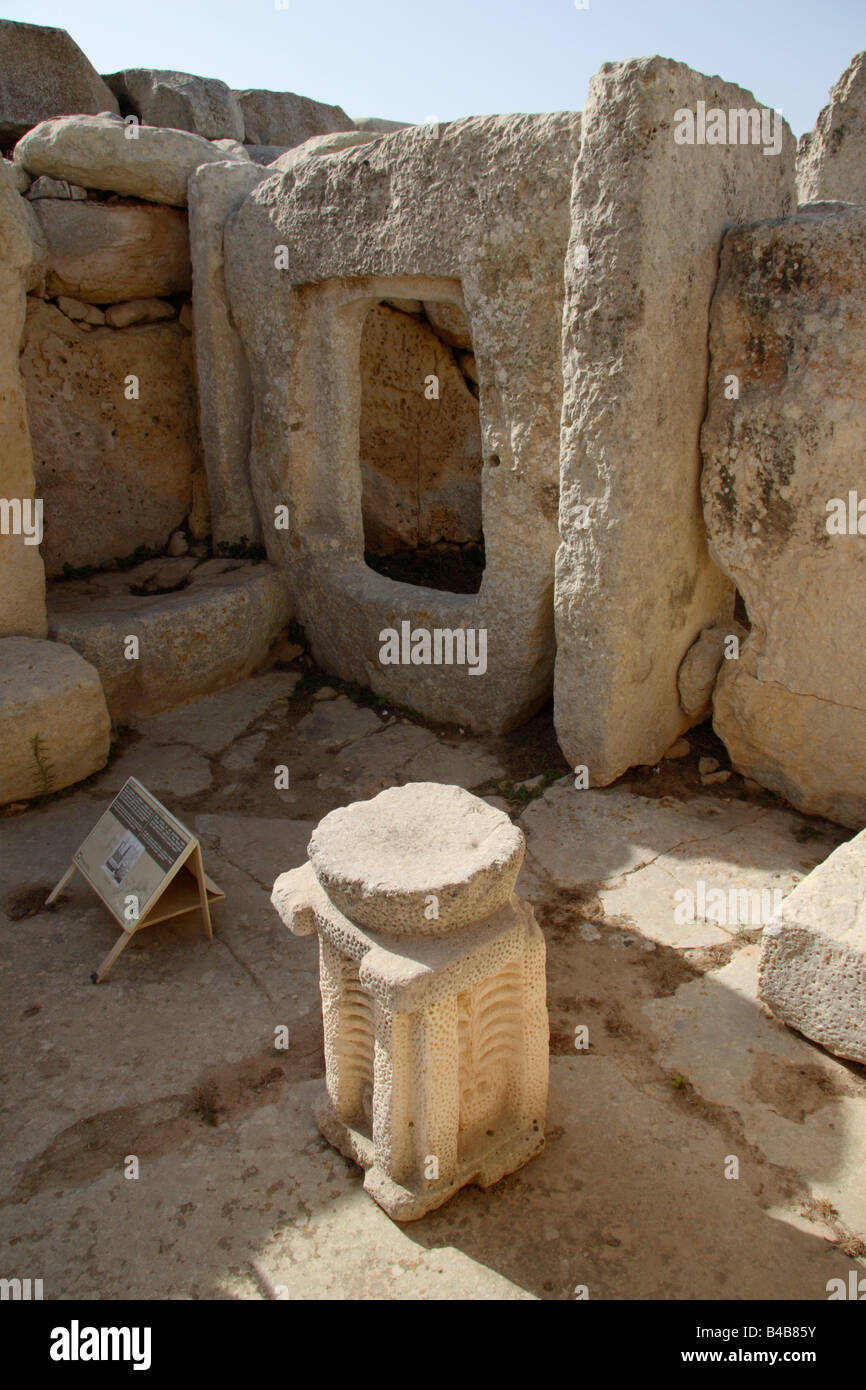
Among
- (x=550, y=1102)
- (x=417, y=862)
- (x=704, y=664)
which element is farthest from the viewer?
(x=704, y=664)

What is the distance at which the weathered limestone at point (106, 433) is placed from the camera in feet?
19.1

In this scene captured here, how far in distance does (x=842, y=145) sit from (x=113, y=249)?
4.72 m

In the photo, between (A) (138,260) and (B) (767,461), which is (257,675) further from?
(B) (767,461)

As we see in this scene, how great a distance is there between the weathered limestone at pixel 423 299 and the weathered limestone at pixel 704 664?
645mm

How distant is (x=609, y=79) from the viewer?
3582mm

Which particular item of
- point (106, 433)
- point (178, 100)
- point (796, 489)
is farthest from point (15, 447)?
point (178, 100)

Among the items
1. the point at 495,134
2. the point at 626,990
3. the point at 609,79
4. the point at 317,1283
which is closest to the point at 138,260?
the point at 495,134

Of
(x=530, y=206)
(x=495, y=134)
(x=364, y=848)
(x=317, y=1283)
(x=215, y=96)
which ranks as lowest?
(x=317, y=1283)

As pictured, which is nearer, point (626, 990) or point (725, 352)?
point (626, 990)

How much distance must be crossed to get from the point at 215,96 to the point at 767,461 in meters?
5.55

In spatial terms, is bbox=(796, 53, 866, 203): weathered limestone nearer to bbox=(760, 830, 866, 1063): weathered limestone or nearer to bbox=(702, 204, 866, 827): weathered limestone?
bbox=(702, 204, 866, 827): weathered limestone

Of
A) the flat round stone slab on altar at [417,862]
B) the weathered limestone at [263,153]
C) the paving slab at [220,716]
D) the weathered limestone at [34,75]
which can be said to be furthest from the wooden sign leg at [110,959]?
the weathered limestone at [263,153]

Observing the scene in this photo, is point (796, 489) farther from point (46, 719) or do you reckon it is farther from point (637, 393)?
point (46, 719)

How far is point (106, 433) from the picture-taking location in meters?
6.06
